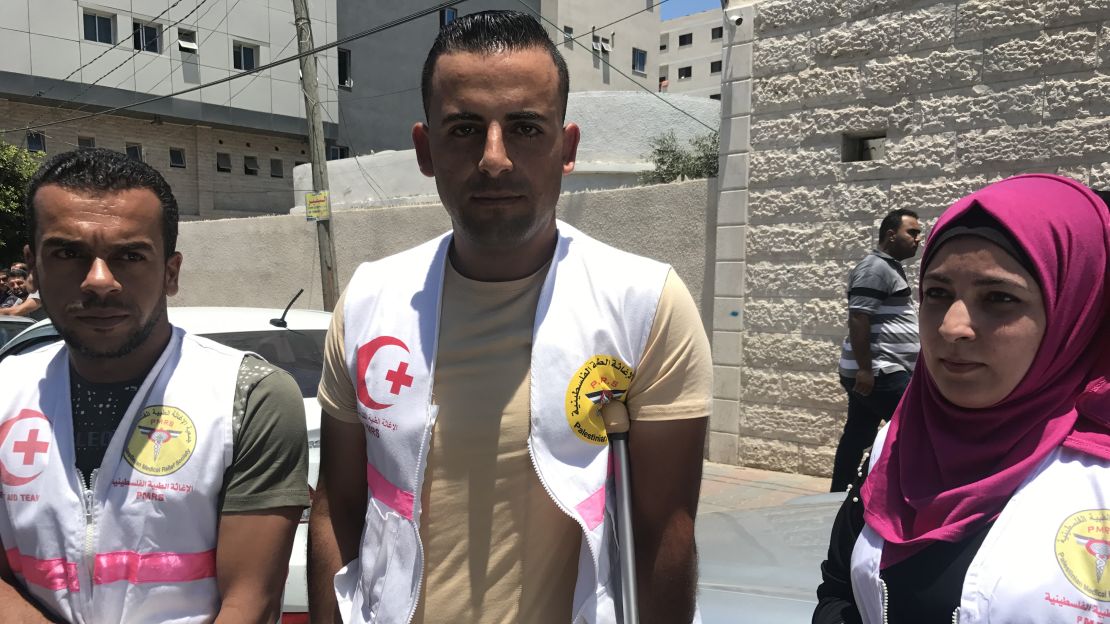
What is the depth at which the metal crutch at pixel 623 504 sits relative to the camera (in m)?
1.54

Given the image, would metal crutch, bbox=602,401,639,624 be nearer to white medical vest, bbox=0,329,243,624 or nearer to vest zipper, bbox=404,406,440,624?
vest zipper, bbox=404,406,440,624

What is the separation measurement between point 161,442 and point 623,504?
3.11 feet

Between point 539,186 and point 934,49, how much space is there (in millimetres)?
5470

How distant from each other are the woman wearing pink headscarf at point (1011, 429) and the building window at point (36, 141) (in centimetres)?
3048

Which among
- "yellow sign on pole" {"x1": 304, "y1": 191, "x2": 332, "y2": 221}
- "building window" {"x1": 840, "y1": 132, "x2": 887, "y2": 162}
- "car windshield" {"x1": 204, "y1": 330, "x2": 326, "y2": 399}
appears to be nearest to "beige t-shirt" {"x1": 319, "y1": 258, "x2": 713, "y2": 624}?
"car windshield" {"x1": 204, "y1": 330, "x2": 326, "y2": 399}

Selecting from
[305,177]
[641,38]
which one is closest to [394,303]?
[305,177]

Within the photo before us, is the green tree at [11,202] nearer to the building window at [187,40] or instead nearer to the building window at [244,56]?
the building window at [187,40]

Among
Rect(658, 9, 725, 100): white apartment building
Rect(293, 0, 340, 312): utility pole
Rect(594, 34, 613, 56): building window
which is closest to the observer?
Rect(293, 0, 340, 312): utility pole

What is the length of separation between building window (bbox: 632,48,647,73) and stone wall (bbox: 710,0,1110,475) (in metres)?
36.1

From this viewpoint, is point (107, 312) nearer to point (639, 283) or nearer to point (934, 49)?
point (639, 283)

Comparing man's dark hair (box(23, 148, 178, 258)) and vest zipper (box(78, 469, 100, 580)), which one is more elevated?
man's dark hair (box(23, 148, 178, 258))

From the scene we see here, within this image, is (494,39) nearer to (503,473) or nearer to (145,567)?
(503,473)

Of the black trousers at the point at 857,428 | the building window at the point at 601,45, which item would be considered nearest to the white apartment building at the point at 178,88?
the building window at the point at 601,45

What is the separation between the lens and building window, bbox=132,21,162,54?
27688 mm
